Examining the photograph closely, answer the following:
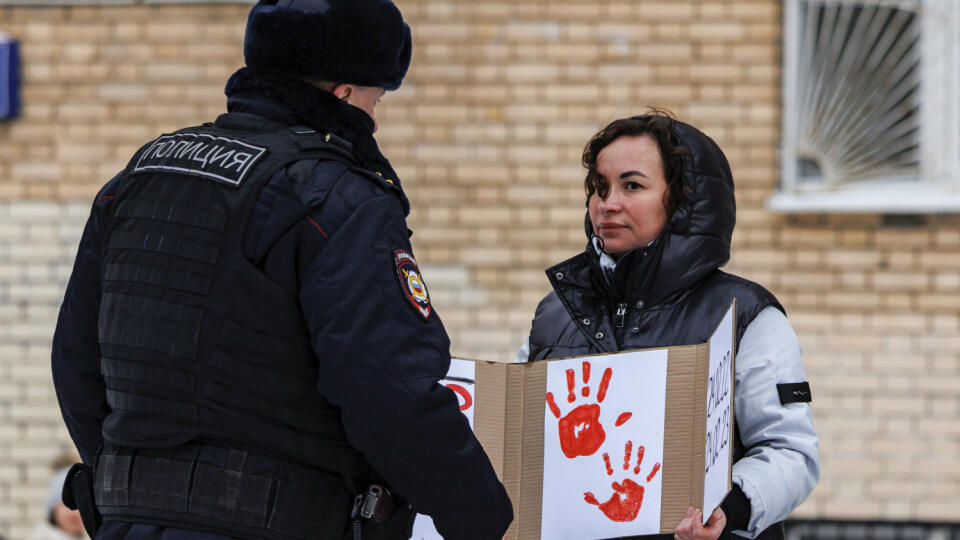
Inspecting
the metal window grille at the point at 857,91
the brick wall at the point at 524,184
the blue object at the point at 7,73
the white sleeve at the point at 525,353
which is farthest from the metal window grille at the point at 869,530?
the blue object at the point at 7,73

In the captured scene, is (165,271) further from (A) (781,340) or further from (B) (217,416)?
(A) (781,340)

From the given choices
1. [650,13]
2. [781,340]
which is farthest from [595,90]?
[781,340]

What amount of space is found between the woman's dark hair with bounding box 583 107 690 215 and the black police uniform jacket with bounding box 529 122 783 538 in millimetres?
22

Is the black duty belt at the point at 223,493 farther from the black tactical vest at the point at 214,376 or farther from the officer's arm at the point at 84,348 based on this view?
the officer's arm at the point at 84,348

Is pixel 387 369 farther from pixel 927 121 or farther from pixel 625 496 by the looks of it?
pixel 927 121

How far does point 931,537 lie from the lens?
5.95 m

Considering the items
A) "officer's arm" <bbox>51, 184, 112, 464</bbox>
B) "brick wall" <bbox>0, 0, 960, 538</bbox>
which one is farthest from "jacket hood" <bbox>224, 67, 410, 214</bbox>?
"brick wall" <bbox>0, 0, 960, 538</bbox>

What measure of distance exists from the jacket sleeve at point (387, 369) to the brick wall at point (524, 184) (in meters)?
3.87

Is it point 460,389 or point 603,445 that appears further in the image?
point 460,389

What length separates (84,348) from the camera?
2486 millimetres

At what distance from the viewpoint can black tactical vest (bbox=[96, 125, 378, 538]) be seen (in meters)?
2.14

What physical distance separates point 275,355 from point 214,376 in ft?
0.37

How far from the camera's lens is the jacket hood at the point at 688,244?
278cm

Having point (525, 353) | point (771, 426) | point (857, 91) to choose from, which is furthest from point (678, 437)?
point (857, 91)
